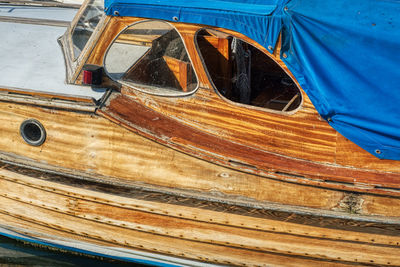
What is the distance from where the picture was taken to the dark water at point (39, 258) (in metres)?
5.07

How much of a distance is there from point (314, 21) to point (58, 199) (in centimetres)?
263

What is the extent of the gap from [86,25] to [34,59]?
23.2 inches

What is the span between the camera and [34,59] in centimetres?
460

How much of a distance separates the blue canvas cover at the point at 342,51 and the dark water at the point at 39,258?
9.02 feet

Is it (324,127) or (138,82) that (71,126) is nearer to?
(138,82)

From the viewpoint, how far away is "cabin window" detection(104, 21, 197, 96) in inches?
156

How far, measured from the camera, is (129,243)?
433 centimetres

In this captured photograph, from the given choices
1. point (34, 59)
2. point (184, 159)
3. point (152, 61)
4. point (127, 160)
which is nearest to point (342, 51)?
point (184, 159)

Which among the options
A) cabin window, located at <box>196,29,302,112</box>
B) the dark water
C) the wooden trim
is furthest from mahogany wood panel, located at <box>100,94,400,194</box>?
the dark water

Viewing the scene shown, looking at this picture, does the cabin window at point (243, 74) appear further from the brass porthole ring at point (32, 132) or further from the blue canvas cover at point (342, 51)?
the brass porthole ring at point (32, 132)

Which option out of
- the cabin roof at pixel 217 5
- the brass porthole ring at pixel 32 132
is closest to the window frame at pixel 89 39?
the cabin roof at pixel 217 5

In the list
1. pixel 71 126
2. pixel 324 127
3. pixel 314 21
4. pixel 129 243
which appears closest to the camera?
pixel 314 21

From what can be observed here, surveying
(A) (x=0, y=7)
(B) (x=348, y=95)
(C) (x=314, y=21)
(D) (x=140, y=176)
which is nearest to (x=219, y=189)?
(D) (x=140, y=176)

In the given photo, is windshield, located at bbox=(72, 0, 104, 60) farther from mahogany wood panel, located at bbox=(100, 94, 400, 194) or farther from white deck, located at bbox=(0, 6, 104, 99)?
mahogany wood panel, located at bbox=(100, 94, 400, 194)
